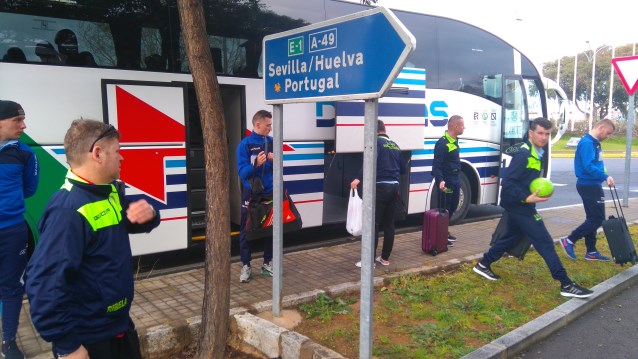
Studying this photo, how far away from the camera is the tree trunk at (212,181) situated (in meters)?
3.33

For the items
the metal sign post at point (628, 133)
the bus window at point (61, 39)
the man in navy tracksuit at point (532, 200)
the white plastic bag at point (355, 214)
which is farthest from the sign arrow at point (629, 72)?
the bus window at point (61, 39)

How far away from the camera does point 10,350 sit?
138 inches

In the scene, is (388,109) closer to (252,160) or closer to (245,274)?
(252,160)

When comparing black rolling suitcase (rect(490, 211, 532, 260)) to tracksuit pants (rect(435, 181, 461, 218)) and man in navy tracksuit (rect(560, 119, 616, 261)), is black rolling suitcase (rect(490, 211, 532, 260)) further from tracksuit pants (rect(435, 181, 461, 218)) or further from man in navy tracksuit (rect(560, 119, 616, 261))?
tracksuit pants (rect(435, 181, 461, 218))

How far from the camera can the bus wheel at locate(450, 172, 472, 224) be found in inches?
338

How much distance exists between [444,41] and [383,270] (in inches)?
166

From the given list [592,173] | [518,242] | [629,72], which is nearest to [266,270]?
[518,242]

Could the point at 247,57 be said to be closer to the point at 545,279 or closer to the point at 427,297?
the point at 427,297

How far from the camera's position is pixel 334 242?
7172 millimetres

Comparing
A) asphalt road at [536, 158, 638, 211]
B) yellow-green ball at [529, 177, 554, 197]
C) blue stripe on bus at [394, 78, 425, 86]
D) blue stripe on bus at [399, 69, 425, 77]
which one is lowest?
asphalt road at [536, 158, 638, 211]

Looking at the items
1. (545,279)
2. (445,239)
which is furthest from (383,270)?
(545,279)

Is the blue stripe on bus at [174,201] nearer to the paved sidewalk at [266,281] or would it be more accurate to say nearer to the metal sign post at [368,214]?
the paved sidewalk at [266,281]

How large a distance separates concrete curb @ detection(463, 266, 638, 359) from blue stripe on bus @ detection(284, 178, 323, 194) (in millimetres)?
3390

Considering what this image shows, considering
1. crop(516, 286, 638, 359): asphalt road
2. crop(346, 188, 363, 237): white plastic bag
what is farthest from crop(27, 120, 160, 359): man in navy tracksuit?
crop(346, 188, 363, 237): white plastic bag
